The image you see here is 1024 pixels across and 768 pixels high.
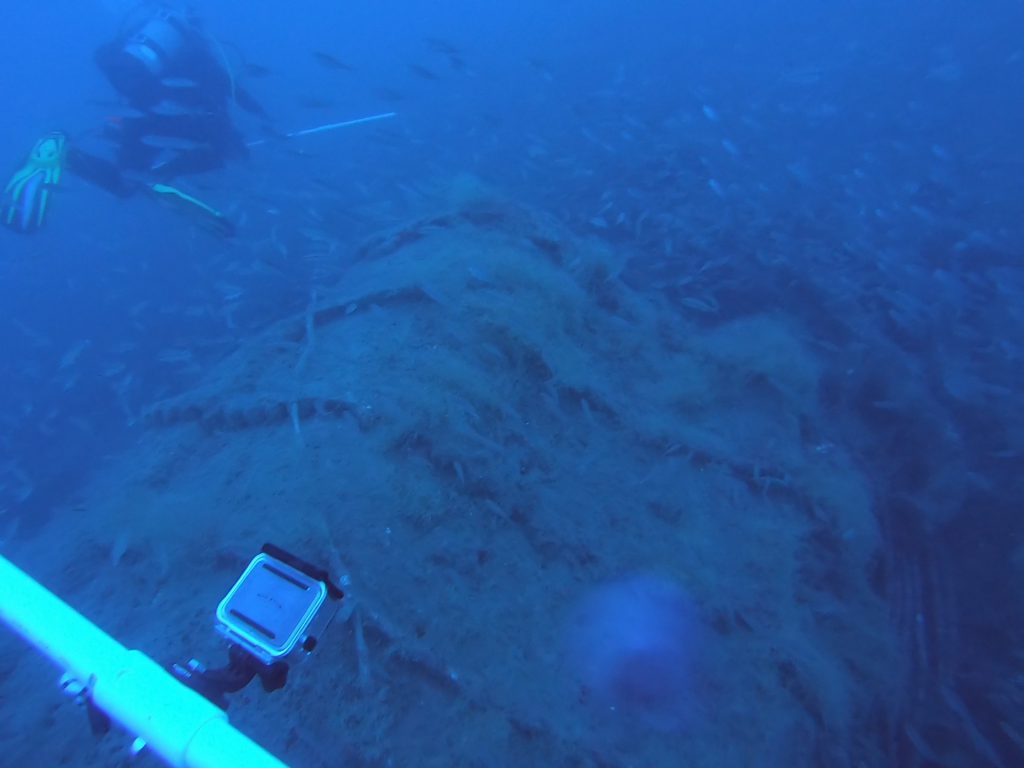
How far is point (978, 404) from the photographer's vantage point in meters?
6.34

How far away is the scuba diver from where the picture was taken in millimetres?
8727

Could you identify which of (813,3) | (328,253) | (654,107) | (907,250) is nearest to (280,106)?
(654,107)

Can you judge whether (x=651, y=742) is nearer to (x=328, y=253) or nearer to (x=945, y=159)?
(x=328, y=253)

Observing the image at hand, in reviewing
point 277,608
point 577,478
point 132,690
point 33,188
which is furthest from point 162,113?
point 132,690

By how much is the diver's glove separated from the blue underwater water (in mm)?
1273

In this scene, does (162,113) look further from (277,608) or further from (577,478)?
(277,608)

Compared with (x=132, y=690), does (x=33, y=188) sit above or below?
below

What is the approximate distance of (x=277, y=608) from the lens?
206 cm

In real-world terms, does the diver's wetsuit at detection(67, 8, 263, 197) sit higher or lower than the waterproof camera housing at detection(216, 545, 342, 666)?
lower

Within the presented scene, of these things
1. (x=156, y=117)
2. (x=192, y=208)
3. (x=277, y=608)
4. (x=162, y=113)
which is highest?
(x=277, y=608)

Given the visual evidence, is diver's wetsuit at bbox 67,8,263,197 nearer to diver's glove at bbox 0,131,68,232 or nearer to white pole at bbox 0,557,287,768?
diver's glove at bbox 0,131,68,232

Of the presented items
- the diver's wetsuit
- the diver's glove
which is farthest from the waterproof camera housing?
the diver's glove

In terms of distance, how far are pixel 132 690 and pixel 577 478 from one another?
125 inches

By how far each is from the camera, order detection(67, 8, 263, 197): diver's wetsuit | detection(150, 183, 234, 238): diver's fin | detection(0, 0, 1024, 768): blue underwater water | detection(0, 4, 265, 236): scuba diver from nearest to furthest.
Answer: detection(0, 0, 1024, 768): blue underwater water, detection(150, 183, 234, 238): diver's fin, detection(0, 4, 265, 236): scuba diver, detection(67, 8, 263, 197): diver's wetsuit
